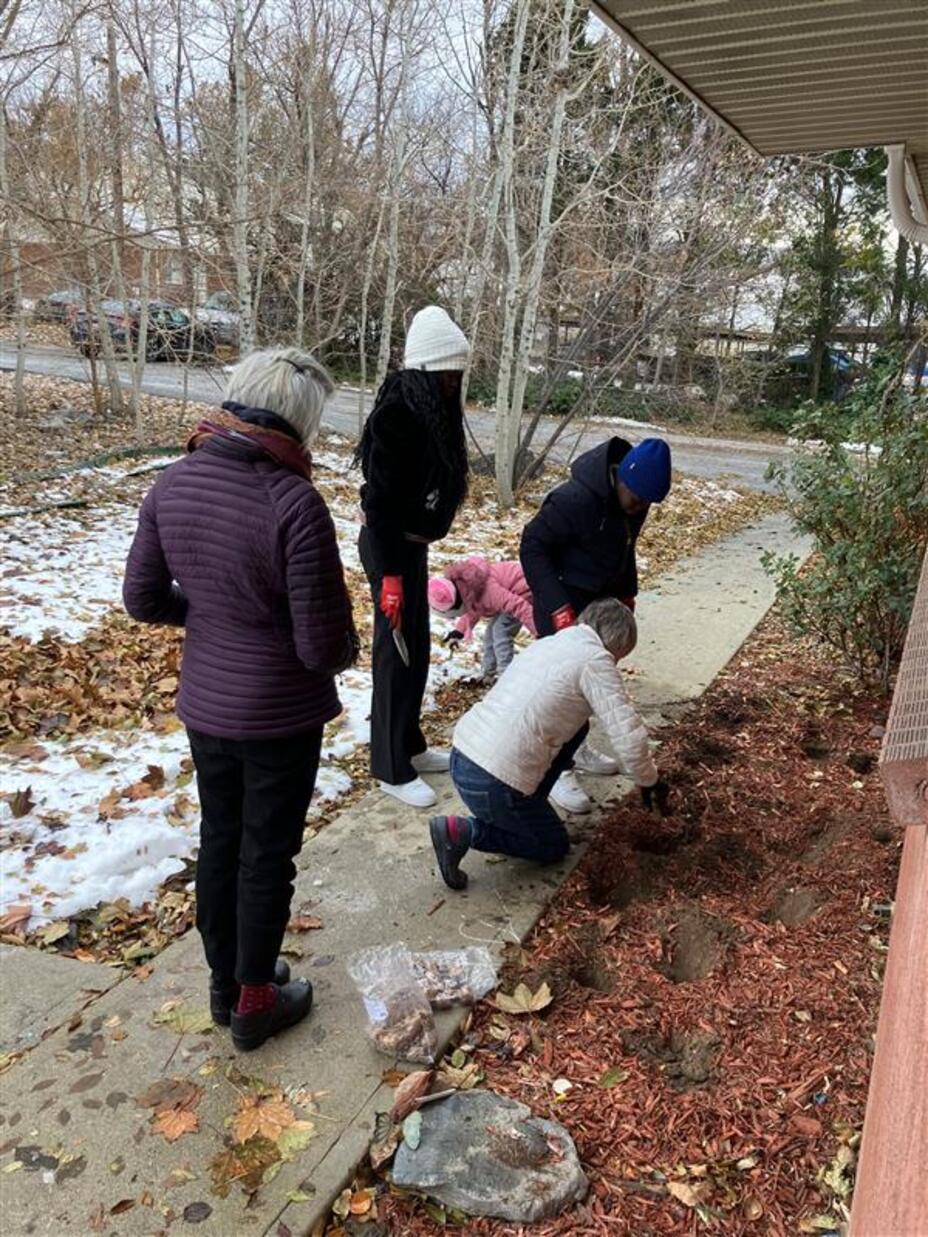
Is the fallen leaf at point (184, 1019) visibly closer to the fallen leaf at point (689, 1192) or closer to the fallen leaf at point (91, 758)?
the fallen leaf at point (689, 1192)

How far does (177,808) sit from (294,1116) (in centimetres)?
174

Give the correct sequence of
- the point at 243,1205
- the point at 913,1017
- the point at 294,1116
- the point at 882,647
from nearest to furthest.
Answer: the point at 913,1017, the point at 243,1205, the point at 294,1116, the point at 882,647

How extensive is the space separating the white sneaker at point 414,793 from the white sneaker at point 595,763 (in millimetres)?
766

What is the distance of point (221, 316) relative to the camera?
16.9m

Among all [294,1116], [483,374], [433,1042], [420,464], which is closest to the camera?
[294,1116]

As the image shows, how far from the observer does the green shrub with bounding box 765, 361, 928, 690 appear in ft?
15.3

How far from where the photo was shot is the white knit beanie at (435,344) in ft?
11.3

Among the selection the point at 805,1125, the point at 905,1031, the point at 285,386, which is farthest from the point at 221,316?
the point at 905,1031

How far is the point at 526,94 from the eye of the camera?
1020cm

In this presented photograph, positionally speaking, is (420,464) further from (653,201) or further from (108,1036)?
(653,201)

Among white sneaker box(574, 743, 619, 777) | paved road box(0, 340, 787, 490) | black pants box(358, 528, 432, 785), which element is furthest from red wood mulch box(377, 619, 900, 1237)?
paved road box(0, 340, 787, 490)

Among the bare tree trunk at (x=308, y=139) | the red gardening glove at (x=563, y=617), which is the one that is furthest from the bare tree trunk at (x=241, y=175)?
the red gardening glove at (x=563, y=617)

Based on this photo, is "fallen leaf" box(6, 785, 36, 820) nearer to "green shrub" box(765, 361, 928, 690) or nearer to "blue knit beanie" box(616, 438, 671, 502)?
"blue knit beanie" box(616, 438, 671, 502)

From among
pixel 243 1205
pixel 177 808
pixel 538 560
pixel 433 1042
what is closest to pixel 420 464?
pixel 538 560
